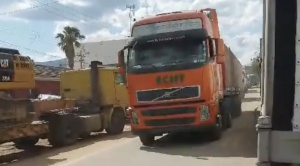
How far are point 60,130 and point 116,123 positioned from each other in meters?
4.14

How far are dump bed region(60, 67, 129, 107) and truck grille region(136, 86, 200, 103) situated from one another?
620 centimetres

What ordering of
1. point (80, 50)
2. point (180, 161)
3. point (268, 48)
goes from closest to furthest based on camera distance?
point (268, 48)
point (180, 161)
point (80, 50)

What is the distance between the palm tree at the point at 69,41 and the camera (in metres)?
57.0

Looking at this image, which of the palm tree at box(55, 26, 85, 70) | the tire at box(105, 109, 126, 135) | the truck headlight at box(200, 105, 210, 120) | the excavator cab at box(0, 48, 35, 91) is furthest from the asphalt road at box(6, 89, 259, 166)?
the palm tree at box(55, 26, 85, 70)

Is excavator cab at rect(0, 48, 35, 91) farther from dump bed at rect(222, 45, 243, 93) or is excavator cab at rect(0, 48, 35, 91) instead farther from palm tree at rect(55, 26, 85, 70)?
palm tree at rect(55, 26, 85, 70)

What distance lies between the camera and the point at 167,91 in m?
11.8

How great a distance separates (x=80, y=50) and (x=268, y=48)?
63.4 metres

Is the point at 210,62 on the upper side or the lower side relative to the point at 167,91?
upper

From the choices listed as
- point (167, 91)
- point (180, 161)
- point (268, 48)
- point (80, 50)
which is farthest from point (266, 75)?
point (80, 50)

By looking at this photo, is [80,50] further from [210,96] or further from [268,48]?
[268,48]

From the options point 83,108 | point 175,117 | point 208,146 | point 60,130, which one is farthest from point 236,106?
point 175,117

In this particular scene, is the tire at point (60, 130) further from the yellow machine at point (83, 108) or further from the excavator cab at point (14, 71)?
the excavator cab at point (14, 71)

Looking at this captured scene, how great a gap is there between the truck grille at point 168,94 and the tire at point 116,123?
21.8 ft

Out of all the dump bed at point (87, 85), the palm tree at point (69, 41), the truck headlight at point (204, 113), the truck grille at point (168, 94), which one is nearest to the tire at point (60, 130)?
the dump bed at point (87, 85)
